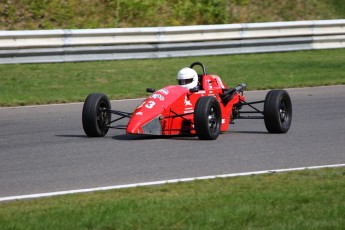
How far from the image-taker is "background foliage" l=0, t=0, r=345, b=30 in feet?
73.2

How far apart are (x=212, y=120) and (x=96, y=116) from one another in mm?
1515

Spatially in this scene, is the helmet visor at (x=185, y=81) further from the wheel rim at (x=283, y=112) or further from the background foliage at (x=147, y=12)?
the background foliage at (x=147, y=12)

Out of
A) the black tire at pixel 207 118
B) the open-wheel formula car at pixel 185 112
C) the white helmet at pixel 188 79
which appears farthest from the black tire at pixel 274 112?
the white helmet at pixel 188 79

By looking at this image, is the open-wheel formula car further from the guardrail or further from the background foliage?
the background foliage

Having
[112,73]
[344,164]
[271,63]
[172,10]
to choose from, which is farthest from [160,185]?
[172,10]

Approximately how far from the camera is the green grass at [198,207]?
6902 mm

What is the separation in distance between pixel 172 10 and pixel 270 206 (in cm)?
1751

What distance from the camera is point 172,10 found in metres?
24.7

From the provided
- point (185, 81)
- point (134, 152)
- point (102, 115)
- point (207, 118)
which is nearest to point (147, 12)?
point (185, 81)

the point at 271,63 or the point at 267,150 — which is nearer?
the point at 267,150

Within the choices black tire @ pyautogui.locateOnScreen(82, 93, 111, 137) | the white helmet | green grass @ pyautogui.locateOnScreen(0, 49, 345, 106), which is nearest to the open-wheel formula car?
black tire @ pyautogui.locateOnScreen(82, 93, 111, 137)

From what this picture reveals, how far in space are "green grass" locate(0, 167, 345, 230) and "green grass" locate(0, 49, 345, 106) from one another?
325 inches

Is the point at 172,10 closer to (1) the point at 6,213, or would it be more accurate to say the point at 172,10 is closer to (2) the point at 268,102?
(2) the point at 268,102

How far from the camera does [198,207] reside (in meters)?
7.50
